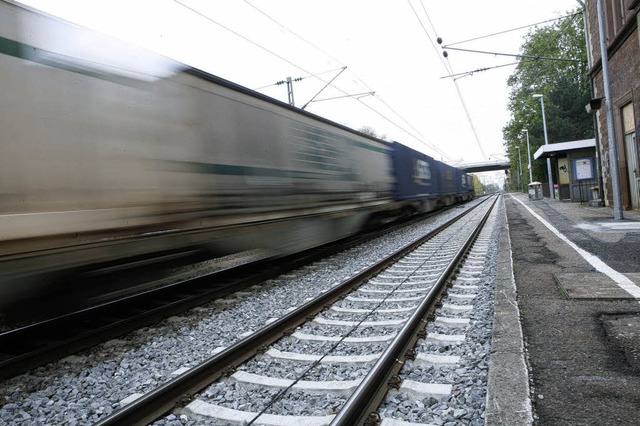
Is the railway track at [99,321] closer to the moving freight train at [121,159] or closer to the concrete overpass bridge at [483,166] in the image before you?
the moving freight train at [121,159]

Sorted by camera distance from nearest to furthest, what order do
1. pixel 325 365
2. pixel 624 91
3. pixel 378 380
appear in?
pixel 378 380
pixel 325 365
pixel 624 91

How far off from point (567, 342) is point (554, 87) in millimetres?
46717

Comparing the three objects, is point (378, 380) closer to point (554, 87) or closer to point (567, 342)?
point (567, 342)

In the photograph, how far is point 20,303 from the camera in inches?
138

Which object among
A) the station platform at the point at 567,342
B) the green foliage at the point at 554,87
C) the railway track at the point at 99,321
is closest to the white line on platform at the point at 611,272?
the station platform at the point at 567,342

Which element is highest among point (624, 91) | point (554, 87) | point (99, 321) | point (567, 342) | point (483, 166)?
point (554, 87)

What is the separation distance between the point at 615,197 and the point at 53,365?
1314cm

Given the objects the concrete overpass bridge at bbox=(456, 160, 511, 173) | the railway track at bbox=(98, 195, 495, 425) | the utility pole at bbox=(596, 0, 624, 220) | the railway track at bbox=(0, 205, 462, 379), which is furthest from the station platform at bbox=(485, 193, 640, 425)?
the concrete overpass bridge at bbox=(456, 160, 511, 173)

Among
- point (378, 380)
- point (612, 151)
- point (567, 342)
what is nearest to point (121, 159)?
point (378, 380)

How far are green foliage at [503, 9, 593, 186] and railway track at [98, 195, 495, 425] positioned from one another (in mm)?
37632

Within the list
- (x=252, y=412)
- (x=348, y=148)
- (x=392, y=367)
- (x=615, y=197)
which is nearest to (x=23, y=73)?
(x=252, y=412)

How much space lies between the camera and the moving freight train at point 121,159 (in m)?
3.46

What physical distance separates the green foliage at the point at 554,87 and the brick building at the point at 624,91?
72.7 feet

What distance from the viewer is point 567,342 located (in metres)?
3.38
